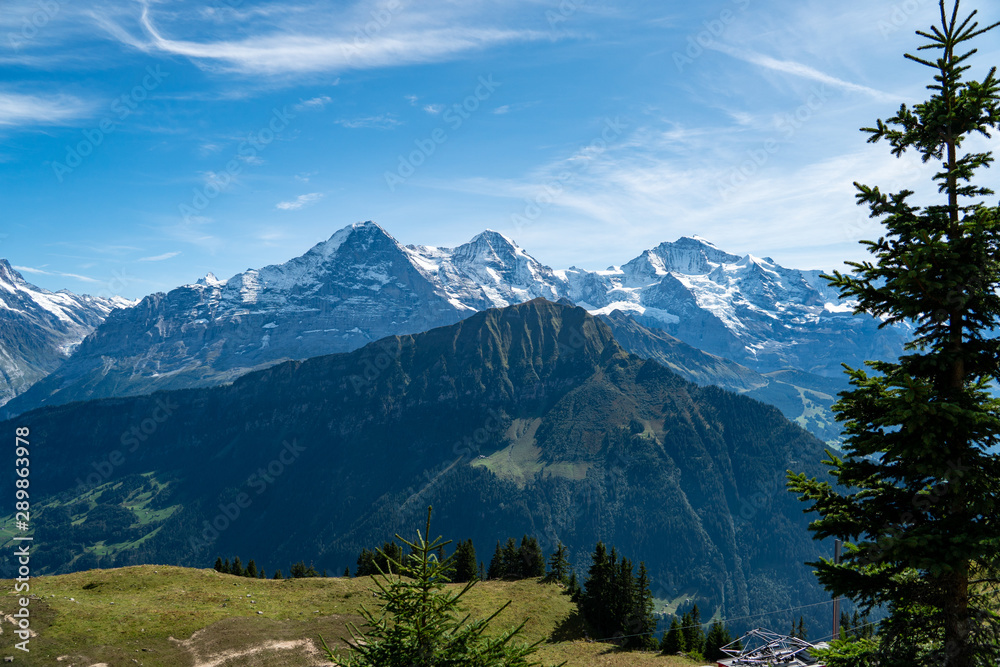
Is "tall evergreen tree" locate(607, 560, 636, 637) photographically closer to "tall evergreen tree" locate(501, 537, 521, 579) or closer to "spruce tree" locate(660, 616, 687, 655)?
"spruce tree" locate(660, 616, 687, 655)

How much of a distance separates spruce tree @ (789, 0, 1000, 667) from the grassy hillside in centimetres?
3765

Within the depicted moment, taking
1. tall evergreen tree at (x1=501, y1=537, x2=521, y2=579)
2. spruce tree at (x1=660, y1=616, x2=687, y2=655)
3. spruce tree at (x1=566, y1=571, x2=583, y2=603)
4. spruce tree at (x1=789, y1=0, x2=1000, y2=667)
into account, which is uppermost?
spruce tree at (x1=789, y1=0, x2=1000, y2=667)

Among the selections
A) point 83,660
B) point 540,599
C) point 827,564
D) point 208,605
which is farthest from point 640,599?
point 827,564

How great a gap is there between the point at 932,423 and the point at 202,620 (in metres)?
65.1

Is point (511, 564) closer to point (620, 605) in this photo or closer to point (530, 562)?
point (530, 562)

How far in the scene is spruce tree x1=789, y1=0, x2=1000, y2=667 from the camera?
1505 centimetres

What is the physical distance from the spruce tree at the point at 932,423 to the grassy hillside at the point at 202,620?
37654 mm

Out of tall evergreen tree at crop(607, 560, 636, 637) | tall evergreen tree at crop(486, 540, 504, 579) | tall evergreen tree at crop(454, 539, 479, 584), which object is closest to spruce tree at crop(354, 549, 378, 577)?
tall evergreen tree at crop(454, 539, 479, 584)

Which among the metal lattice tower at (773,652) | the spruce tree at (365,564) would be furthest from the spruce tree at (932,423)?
the spruce tree at (365,564)

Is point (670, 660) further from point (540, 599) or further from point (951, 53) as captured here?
point (951, 53)

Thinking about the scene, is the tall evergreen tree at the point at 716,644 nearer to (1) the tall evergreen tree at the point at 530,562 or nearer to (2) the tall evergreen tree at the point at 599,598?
(2) the tall evergreen tree at the point at 599,598

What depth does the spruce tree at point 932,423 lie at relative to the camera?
1505 centimetres

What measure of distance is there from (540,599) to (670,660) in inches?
954

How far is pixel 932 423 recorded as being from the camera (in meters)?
15.1
